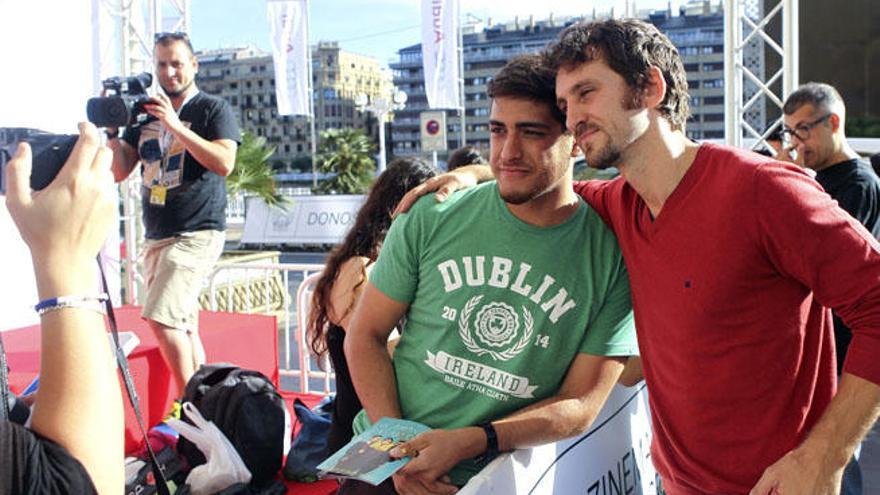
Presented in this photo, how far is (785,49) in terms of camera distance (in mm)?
5977

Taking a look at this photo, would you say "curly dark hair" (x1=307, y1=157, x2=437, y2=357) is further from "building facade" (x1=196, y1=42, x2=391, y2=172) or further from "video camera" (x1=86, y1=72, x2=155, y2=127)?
"building facade" (x1=196, y1=42, x2=391, y2=172)

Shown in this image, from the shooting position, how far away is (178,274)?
12.4ft

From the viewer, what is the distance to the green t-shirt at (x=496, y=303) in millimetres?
1792

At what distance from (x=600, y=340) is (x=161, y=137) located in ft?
9.58

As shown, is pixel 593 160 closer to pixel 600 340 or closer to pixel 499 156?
pixel 499 156

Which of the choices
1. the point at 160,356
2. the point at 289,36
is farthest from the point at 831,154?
the point at 289,36

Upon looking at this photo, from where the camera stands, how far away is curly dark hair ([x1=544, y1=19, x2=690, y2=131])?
1.62m

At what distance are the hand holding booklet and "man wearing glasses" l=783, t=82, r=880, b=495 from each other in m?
2.02

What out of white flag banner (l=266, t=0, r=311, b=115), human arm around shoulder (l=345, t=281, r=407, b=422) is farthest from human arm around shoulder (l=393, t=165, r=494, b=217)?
white flag banner (l=266, t=0, r=311, b=115)

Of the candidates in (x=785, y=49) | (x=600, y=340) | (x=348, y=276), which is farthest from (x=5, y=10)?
(x=785, y=49)

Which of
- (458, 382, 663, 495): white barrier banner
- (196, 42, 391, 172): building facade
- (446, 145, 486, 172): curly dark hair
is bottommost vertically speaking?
(458, 382, 663, 495): white barrier banner

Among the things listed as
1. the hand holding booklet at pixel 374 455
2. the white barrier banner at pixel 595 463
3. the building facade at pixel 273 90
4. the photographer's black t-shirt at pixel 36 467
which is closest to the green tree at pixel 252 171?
the white barrier banner at pixel 595 463

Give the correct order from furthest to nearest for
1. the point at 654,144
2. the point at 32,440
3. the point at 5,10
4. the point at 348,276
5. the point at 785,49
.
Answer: the point at 785,49, the point at 5,10, the point at 348,276, the point at 654,144, the point at 32,440

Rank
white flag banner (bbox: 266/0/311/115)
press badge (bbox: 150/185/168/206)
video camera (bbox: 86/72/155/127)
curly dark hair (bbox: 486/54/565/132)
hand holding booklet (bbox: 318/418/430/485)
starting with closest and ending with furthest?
hand holding booklet (bbox: 318/418/430/485) → curly dark hair (bbox: 486/54/565/132) → video camera (bbox: 86/72/155/127) → press badge (bbox: 150/185/168/206) → white flag banner (bbox: 266/0/311/115)
